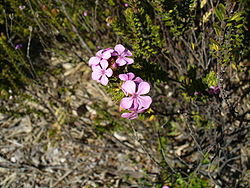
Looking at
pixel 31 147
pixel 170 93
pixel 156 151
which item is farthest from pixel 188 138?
pixel 31 147

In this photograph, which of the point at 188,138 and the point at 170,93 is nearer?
the point at 188,138

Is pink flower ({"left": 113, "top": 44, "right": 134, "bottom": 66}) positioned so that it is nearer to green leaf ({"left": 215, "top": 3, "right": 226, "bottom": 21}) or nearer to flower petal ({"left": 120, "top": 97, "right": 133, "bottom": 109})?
flower petal ({"left": 120, "top": 97, "right": 133, "bottom": 109})

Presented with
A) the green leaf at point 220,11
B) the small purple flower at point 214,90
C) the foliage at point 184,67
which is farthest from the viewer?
the small purple flower at point 214,90

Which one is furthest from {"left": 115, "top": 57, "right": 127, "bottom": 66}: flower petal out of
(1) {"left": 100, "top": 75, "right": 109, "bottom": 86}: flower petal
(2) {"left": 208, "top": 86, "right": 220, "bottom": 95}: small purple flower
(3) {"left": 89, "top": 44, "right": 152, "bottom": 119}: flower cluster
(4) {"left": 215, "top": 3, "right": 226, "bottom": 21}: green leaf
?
(2) {"left": 208, "top": 86, "right": 220, "bottom": 95}: small purple flower

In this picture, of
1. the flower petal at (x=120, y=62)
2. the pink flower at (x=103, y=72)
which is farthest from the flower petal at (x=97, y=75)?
the flower petal at (x=120, y=62)

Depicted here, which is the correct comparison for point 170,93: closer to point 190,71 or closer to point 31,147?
point 190,71

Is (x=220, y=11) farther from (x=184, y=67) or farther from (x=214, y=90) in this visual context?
(x=184, y=67)

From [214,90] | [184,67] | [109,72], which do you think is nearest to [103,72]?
[109,72]

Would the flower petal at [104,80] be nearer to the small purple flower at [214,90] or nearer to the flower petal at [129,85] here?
the flower petal at [129,85]
